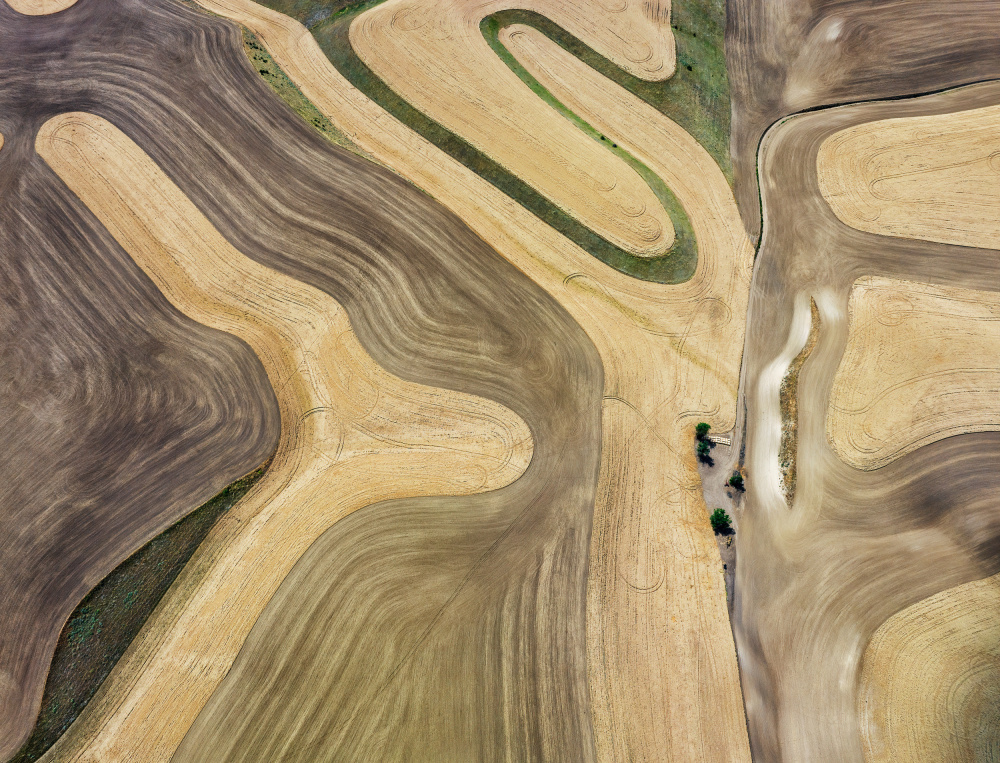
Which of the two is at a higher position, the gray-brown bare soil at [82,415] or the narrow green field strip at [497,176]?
the narrow green field strip at [497,176]

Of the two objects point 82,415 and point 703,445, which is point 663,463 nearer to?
point 703,445

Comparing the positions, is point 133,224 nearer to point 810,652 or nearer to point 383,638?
point 383,638

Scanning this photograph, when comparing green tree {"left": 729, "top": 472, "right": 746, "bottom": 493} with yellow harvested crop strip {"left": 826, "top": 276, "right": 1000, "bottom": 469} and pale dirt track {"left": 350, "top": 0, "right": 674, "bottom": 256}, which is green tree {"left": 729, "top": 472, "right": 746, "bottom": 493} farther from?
pale dirt track {"left": 350, "top": 0, "right": 674, "bottom": 256}

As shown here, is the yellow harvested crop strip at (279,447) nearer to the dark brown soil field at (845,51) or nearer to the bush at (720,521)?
the bush at (720,521)

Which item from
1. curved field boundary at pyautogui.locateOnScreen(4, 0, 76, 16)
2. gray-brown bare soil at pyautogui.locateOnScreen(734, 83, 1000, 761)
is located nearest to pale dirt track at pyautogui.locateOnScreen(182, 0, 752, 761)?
gray-brown bare soil at pyautogui.locateOnScreen(734, 83, 1000, 761)

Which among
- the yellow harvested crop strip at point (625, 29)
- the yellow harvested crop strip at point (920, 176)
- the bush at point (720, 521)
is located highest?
the yellow harvested crop strip at point (625, 29)

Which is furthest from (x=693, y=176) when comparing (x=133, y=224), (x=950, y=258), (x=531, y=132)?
(x=133, y=224)

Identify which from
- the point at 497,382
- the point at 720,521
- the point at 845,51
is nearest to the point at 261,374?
the point at 497,382

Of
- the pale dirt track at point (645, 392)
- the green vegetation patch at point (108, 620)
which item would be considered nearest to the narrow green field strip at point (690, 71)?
the pale dirt track at point (645, 392)
